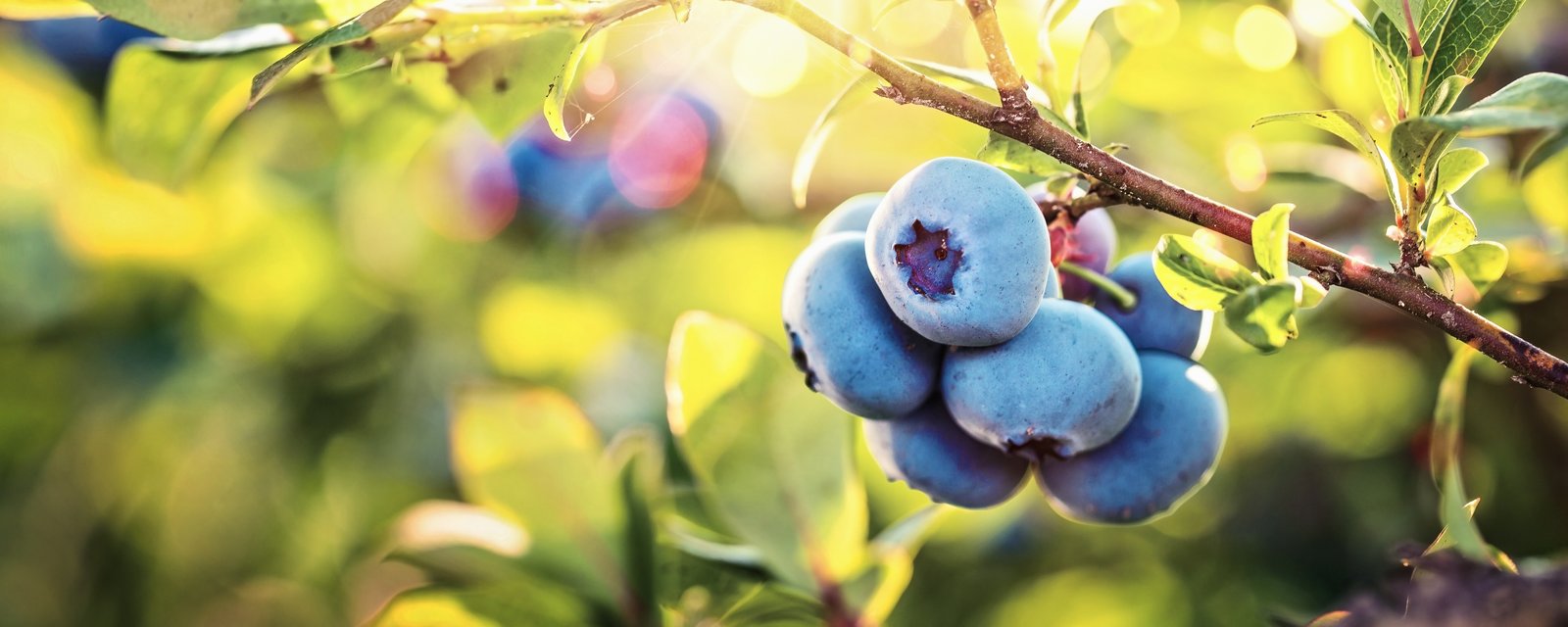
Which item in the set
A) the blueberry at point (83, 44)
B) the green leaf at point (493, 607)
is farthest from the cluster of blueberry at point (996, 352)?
the blueberry at point (83, 44)

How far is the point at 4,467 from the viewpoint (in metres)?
2.01

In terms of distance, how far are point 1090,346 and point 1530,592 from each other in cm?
28

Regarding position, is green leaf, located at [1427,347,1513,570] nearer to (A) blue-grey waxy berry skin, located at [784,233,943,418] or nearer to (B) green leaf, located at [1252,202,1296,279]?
(B) green leaf, located at [1252,202,1296,279]

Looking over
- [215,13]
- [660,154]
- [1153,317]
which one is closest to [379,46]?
[215,13]

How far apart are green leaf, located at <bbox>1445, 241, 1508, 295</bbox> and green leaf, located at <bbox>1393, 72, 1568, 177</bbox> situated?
0.13 meters

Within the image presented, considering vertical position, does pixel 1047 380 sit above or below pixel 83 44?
above

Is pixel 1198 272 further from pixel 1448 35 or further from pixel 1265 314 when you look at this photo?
pixel 1448 35

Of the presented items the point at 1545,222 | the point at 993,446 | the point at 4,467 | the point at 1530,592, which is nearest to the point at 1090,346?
the point at 993,446

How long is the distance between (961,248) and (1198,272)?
141 millimetres

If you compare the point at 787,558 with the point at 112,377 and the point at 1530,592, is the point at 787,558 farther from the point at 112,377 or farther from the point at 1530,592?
the point at 112,377

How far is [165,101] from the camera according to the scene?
918 millimetres

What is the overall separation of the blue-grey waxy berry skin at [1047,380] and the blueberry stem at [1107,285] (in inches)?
2.8

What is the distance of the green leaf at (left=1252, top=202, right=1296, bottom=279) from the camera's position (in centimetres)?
61

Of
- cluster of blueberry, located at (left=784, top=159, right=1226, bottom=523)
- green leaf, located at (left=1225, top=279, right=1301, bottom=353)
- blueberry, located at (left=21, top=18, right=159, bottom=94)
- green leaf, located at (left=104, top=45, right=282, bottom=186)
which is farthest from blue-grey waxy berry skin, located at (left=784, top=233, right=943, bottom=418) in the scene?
blueberry, located at (left=21, top=18, right=159, bottom=94)
